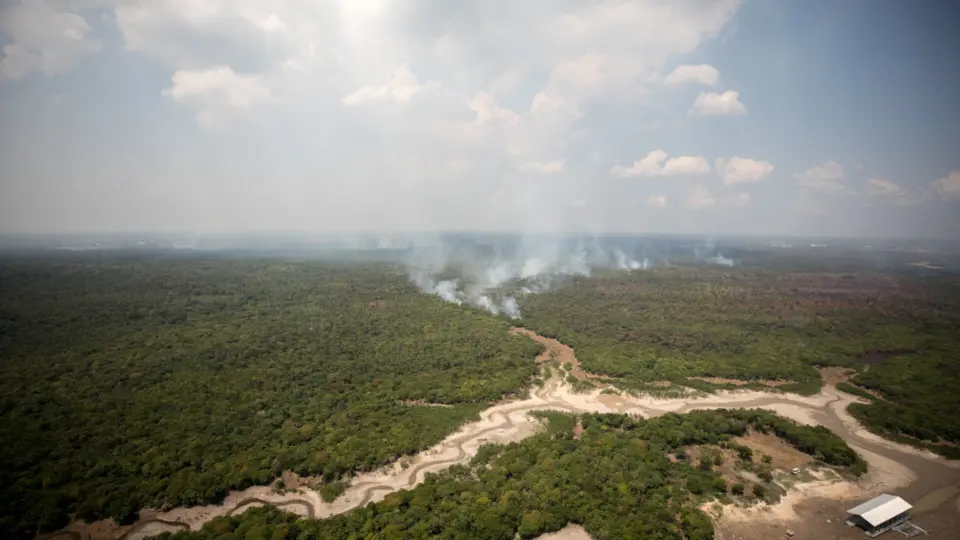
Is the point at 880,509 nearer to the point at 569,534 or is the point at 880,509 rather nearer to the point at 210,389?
the point at 569,534

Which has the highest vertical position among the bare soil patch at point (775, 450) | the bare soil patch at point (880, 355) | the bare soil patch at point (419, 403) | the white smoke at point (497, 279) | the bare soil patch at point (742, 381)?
the white smoke at point (497, 279)

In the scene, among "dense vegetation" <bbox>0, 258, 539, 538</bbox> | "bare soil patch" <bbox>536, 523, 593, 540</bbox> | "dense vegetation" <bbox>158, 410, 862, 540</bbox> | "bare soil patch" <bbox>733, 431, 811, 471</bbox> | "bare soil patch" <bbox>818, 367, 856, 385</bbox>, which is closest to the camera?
"dense vegetation" <bbox>158, 410, 862, 540</bbox>

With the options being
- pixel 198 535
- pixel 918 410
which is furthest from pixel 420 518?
pixel 918 410

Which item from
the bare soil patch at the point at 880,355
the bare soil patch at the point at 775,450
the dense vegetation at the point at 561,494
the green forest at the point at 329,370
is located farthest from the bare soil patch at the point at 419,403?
the bare soil patch at the point at 880,355

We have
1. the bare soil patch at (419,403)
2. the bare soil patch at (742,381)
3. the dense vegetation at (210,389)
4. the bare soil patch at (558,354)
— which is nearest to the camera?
the dense vegetation at (210,389)

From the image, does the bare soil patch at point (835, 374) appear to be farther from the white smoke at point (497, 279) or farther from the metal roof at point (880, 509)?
the white smoke at point (497, 279)

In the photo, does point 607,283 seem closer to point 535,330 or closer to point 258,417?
point 535,330

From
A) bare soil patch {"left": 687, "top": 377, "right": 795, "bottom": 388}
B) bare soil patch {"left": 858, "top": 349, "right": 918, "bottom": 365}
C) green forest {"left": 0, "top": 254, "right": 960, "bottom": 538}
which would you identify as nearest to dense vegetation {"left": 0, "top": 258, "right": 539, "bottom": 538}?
green forest {"left": 0, "top": 254, "right": 960, "bottom": 538}

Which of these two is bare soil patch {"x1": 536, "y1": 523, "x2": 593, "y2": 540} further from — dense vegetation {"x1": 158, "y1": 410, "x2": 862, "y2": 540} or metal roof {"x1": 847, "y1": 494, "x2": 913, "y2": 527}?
metal roof {"x1": 847, "y1": 494, "x2": 913, "y2": 527}

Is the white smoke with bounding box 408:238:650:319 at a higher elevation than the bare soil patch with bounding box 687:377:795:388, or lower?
higher
